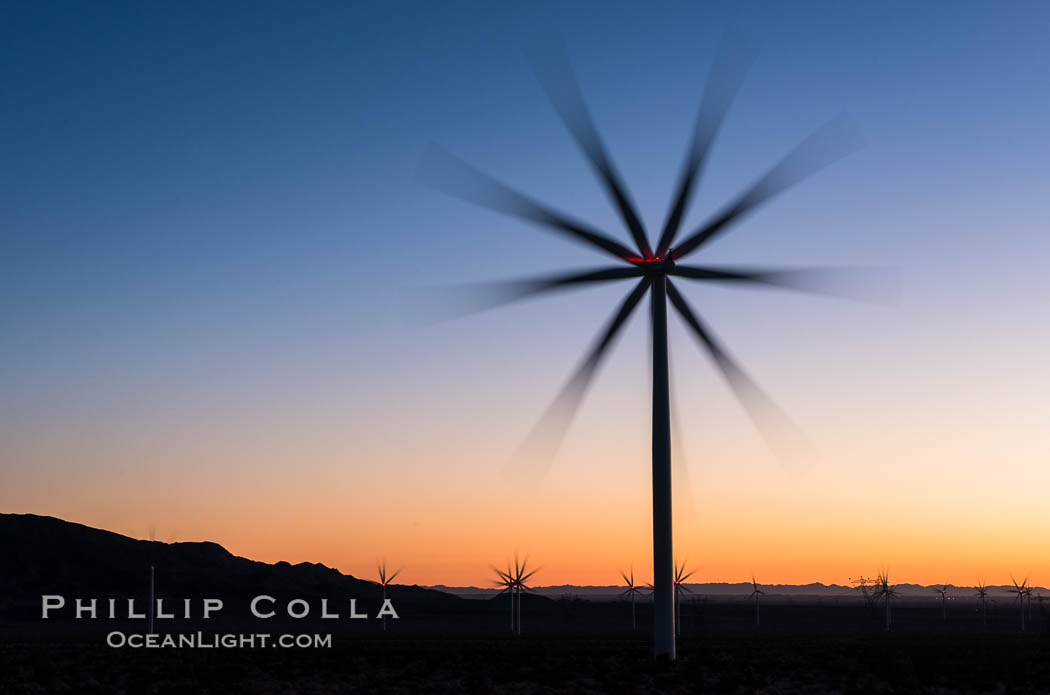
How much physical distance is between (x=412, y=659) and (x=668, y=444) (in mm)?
22275

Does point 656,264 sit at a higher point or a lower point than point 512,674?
higher

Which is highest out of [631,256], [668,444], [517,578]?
[631,256]

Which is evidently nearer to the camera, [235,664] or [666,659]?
[666,659]

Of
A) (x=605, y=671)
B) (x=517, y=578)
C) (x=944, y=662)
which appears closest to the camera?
(x=605, y=671)

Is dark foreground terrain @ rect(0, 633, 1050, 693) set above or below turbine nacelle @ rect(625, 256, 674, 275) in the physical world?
below

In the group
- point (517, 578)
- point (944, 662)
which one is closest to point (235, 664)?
point (944, 662)

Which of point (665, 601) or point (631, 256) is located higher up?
point (631, 256)

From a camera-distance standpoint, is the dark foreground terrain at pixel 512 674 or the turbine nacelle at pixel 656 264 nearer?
the turbine nacelle at pixel 656 264

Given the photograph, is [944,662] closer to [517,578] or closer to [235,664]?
[235,664]

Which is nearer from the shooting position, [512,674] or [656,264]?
[656,264]

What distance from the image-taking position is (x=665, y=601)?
3491 centimetres

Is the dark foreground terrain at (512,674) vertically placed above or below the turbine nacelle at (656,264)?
below

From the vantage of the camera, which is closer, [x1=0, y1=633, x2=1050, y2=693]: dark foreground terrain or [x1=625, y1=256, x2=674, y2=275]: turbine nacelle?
[x1=625, y1=256, x2=674, y2=275]: turbine nacelle

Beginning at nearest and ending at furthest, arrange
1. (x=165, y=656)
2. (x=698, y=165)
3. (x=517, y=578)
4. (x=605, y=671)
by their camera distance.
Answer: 1. (x=698, y=165)
2. (x=605, y=671)
3. (x=165, y=656)
4. (x=517, y=578)
